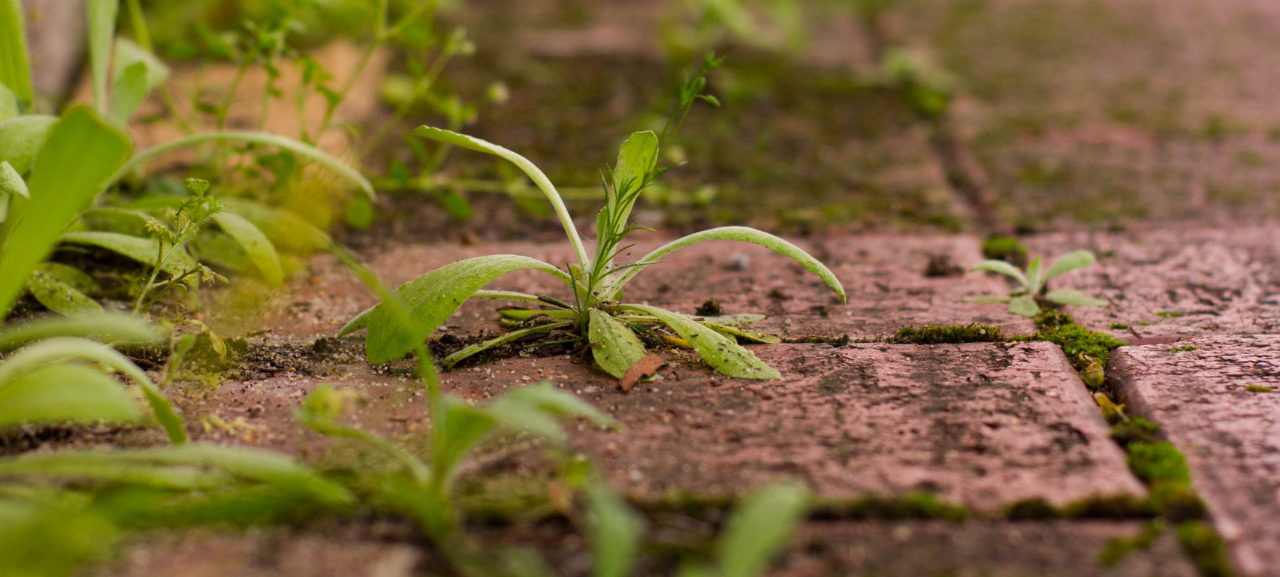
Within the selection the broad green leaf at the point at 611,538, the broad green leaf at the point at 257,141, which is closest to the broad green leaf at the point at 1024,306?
the broad green leaf at the point at 611,538

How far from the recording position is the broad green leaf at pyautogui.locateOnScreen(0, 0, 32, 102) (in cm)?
142

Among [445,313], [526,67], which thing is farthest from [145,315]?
[526,67]

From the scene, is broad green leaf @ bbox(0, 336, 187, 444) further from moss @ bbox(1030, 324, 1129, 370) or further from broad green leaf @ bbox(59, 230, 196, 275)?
moss @ bbox(1030, 324, 1129, 370)

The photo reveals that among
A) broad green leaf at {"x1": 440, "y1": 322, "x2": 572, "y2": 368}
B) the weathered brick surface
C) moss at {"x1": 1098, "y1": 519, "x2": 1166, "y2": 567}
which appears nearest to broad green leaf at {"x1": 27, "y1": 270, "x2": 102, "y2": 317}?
broad green leaf at {"x1": 440, "y1": 322, "x2": 572, "y2": 368}

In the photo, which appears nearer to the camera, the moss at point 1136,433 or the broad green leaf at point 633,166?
the moss at point 1136,433

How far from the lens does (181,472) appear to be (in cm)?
91

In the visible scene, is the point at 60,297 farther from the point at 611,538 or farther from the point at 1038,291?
the point at 1038,291

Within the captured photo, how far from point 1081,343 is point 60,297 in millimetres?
1549

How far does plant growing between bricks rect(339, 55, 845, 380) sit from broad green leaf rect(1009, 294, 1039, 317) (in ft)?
1.36

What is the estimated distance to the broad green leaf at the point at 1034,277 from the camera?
1.56 m

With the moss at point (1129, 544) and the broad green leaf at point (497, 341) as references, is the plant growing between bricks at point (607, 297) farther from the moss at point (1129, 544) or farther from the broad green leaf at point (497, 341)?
the moss at point (1129, 544)

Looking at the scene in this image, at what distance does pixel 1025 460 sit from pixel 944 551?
22 centimetres

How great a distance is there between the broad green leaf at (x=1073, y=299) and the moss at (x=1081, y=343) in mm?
117

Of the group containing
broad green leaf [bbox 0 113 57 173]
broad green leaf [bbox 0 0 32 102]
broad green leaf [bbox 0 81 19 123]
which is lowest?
broad green leaf [bbox 0 113 57 173]
